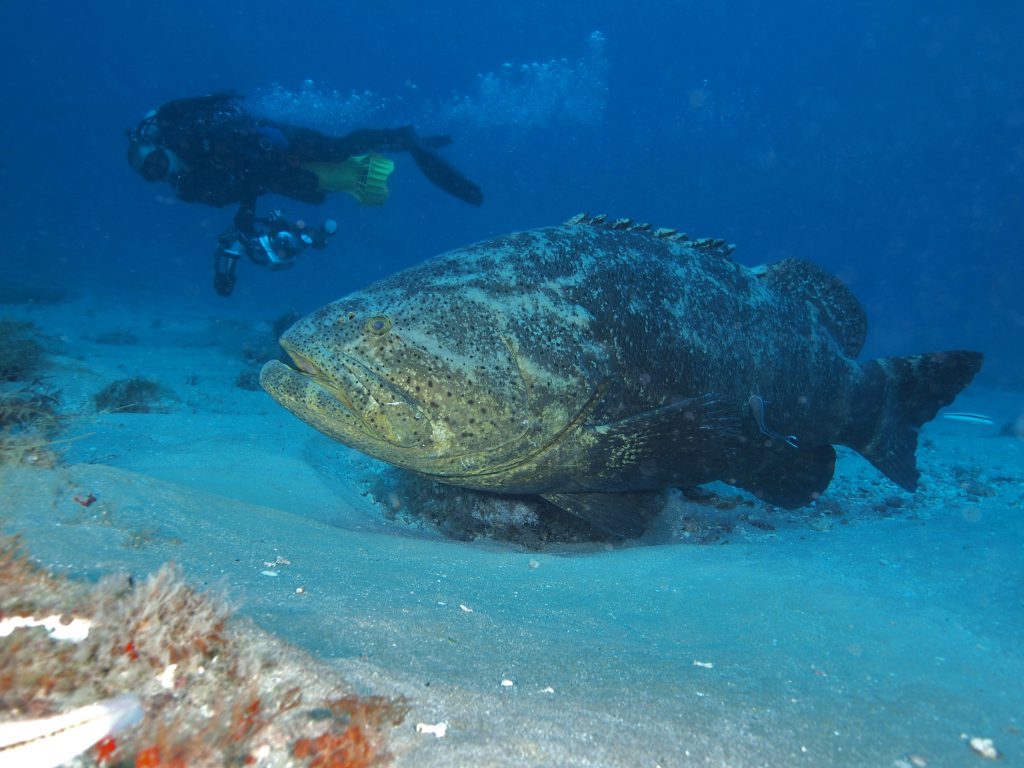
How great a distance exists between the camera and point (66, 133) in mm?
124062

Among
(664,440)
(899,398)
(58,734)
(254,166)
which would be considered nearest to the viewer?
(58,734)

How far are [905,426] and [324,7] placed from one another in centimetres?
11929

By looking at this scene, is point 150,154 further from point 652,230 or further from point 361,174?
point 652,230

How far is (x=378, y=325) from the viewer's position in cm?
339

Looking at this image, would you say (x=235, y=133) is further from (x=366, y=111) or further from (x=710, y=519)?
(x=366, y=111)

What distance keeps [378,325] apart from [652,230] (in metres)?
2.79

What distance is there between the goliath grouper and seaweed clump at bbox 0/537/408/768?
196 centimetres

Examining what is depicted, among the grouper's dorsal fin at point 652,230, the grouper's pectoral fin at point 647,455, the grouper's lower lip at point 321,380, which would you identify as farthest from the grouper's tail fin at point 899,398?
the grouper's lower lip at point 321,380

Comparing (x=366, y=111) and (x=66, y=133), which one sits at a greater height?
(x=66, y=133)

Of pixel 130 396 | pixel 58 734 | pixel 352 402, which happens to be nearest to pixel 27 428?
pixel 352 402

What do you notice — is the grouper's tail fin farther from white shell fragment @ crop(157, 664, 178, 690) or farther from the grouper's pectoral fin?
white shell fragment @ crop(157, 664, 178, 690)

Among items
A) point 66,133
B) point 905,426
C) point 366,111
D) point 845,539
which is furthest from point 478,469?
point 66,133

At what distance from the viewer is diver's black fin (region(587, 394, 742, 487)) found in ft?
12.7

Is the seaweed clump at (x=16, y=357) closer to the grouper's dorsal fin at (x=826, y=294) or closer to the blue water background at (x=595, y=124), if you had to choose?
the grouper's dorsal fin at (x=826, y=294)
